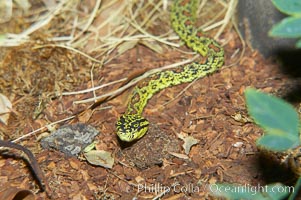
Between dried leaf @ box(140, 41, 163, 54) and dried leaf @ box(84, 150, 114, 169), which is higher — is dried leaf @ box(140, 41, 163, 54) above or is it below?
above

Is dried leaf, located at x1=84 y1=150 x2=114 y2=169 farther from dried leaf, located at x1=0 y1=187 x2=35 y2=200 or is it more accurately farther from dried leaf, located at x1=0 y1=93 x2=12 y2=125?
dried leaf, located at x1=0 y1=93 x2=12 y2=125

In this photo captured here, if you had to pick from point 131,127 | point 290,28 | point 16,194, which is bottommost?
point 16,194

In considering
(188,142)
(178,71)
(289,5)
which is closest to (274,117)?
(289,5)

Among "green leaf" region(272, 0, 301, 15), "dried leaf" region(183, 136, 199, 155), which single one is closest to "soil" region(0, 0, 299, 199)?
"dried leaf" region(183, 136, 199, 155)

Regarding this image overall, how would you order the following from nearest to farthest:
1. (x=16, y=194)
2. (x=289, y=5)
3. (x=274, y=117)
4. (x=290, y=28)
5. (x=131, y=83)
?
(x=274, y=117), (x=290, y=28), (x=289, y=5), (x=16, y=194), (x=131, y=83)

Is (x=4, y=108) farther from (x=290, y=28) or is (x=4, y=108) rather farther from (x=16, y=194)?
(x=290, y=28)

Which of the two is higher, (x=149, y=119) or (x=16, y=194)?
(x=149, y=119)
